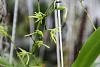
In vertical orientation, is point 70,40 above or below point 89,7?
below

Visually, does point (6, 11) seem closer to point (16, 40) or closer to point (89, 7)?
point (16, 40)

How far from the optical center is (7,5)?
3.31ft

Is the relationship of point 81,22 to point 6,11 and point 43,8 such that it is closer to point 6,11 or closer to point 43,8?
point 43,8

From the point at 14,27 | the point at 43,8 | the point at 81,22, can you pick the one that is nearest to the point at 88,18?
the point at 81,22

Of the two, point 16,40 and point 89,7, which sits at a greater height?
point 89,7

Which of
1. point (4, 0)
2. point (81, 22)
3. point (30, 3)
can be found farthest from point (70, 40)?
point (4, 0)

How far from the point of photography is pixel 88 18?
930 millimetres

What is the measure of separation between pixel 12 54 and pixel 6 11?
0.21 meters

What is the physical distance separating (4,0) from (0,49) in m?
0.24

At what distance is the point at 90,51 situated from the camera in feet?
1.42

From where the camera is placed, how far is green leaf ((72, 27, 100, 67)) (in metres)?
0.43

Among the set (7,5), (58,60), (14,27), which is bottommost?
(58,60)

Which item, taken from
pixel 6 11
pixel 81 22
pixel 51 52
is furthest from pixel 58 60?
pixel 6 11

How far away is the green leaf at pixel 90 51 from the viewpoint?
0.43 metres
